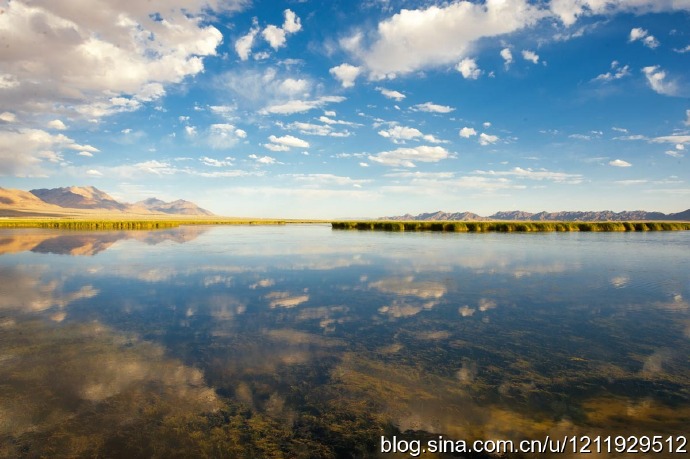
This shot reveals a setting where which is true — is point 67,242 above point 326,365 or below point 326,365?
above

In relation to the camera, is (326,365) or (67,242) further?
(67,242)

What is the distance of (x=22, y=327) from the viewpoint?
12.4 metres

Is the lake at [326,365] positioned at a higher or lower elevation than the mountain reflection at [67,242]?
lower

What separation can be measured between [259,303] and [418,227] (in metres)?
75.8

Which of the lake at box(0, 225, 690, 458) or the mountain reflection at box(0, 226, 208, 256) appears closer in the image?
the lake at box(0, 225, 690, 458)

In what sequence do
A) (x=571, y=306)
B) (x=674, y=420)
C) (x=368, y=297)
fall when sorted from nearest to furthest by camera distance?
(x=674, y=420)
(x=571, y=306)
(x=368, y=297)

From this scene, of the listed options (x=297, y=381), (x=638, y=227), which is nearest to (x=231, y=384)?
(x=297, y=381)

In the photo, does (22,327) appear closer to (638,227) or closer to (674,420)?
(674,420)

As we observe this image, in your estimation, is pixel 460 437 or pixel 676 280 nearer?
pixel 460 437

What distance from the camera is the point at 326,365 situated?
369 inches

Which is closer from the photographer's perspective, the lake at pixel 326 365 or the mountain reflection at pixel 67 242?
the lake at pixel 326 365

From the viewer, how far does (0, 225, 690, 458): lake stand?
649cm

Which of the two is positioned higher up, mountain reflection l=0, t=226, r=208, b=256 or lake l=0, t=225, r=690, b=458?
mountain reflection l=0, t=226, r=208, b=256

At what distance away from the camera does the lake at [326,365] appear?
6.49 m
